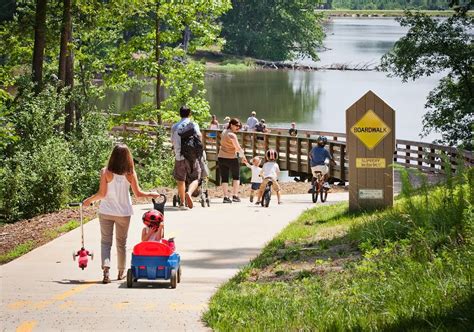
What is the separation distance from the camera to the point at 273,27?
387 feet

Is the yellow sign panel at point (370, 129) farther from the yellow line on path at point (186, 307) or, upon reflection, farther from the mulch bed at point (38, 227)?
the yellow line on path at point (186, 307)

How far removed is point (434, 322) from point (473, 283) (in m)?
0.94

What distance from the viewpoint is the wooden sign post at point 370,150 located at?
1544cm

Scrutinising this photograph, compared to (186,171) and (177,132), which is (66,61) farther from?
(177,132)

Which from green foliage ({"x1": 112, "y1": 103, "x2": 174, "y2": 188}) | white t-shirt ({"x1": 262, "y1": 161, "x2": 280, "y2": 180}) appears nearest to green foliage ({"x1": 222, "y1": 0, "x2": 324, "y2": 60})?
green foliage ({"x1": 112, "y1": 103, "x2": 174, "y2": 188})

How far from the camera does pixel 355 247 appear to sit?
12336 mm

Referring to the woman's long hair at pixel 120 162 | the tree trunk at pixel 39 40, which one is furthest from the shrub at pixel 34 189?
the woman's long hair at pixel 120 162

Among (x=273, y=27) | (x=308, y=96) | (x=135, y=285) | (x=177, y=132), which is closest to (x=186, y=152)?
(x=177, y=132)

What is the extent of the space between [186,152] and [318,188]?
217 inches

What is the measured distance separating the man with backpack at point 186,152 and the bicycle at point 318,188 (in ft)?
15.6

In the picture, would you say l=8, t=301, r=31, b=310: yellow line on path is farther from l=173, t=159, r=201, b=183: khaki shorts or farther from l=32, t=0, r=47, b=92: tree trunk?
l=32, t=0, r=47, b=92: tree trunk

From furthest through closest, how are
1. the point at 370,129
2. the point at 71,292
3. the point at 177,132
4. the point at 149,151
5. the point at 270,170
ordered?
the point at 149,151 → the point at 270,170 → the point at 177,132 → the point at 370,129 → the point at 71,292

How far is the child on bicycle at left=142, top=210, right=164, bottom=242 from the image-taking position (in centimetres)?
1079

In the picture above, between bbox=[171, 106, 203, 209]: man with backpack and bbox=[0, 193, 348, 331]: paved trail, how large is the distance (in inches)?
35.3
